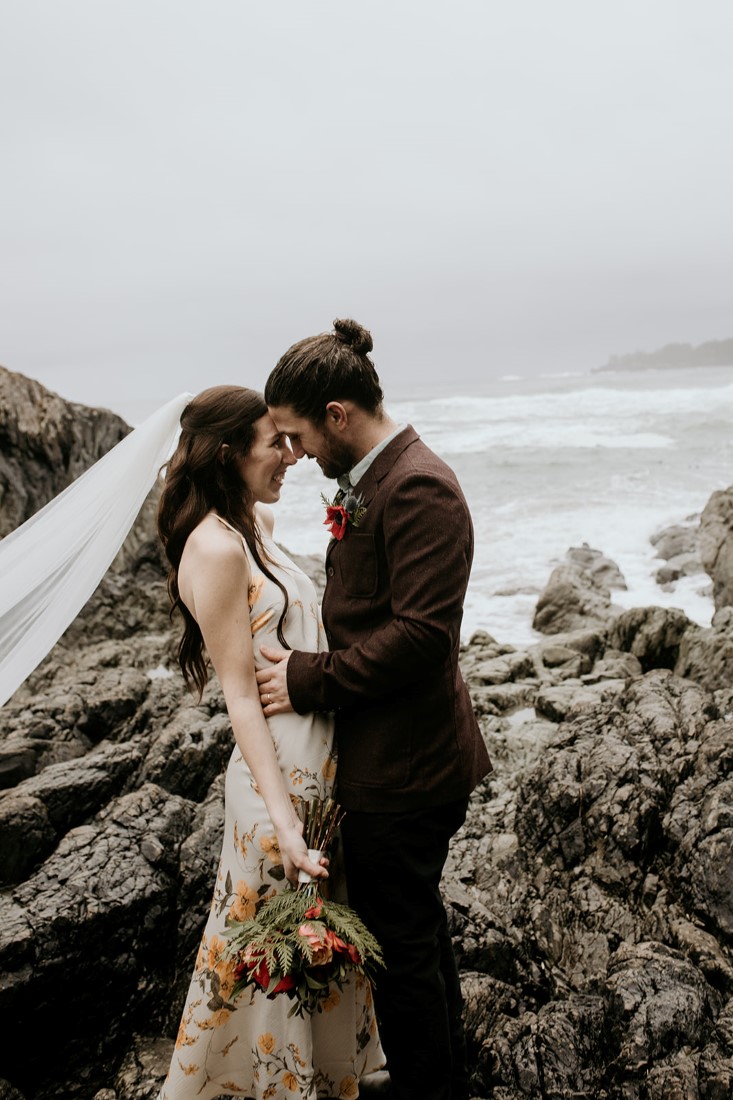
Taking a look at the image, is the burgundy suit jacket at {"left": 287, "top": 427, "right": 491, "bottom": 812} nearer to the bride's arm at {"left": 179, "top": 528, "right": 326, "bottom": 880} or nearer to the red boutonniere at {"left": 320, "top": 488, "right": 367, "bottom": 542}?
the red boutonniere at {"left": 320, "top": 488, "right": 367, "bottom": 542}

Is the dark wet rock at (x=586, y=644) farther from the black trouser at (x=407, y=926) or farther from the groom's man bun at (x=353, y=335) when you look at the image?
the groom's man bun at (x=353, y=335)

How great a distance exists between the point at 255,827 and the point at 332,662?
2.35 ft

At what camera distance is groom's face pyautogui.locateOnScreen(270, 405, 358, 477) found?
2729 millimetres

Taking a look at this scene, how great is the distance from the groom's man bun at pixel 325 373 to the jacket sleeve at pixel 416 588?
399 millimetres

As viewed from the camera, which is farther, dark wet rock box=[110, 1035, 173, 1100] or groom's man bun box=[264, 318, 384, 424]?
dark wet rock box=[110, 1035, 173, 1100]

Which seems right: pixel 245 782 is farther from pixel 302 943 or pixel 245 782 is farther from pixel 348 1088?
pixel 348 1088

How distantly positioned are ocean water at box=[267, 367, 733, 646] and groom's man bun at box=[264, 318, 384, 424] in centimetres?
960

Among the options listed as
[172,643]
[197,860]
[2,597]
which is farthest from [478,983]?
[172,643]

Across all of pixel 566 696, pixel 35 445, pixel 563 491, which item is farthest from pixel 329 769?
pixel 563 491

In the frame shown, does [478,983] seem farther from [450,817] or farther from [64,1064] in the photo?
[64,1064]

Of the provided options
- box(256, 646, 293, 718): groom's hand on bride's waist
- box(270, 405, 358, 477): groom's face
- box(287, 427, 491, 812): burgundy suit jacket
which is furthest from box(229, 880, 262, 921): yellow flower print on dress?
box(270, 405, 358, 477): groom's face

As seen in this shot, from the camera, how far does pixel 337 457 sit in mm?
2799

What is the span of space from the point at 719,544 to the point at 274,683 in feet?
32.7

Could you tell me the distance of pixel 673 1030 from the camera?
9.75ft
